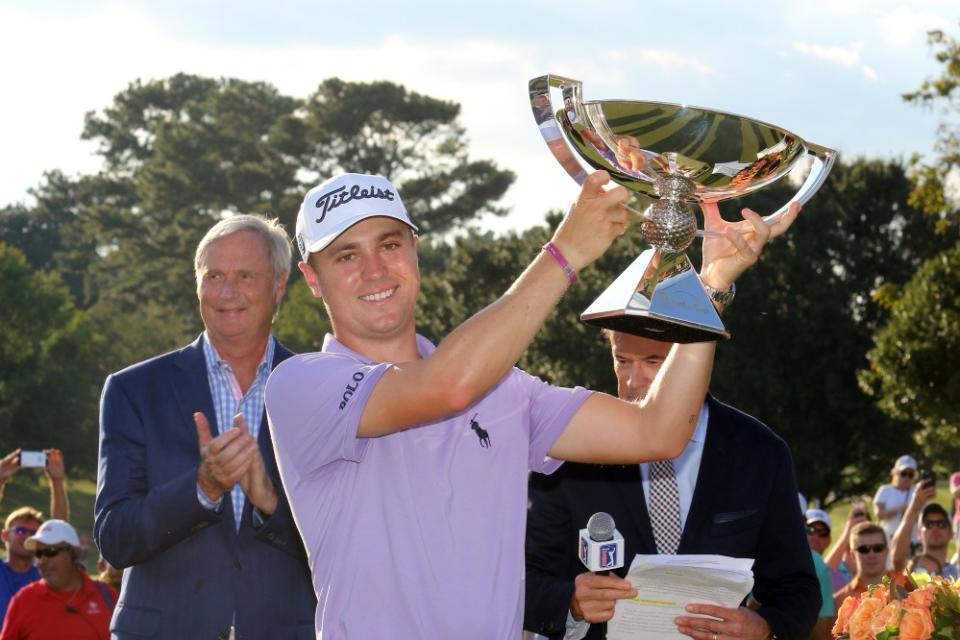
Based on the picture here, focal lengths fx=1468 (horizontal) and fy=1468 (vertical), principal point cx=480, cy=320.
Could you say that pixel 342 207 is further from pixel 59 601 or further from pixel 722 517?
pixel 59 601

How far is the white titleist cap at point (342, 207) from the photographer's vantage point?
3.43 metres

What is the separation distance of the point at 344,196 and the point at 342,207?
0.04 metres

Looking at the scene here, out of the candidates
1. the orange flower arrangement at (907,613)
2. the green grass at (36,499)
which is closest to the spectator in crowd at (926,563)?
the orange flower arrangement at (907,613)

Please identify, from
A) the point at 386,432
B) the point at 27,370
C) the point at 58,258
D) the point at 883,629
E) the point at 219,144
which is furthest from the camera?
the point at 58,258

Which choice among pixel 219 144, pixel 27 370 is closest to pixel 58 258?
pixel 219 144

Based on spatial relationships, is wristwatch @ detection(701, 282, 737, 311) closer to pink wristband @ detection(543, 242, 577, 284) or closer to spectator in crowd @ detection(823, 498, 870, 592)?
pink wristband @ detection(543, 242, 577, 284)

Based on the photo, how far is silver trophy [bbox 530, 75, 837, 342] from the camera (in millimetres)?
3242

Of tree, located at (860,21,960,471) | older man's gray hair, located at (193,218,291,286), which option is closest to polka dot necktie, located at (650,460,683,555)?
older man's gray hair, located at (193,218,291,286)

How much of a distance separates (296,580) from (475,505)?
1541 mm

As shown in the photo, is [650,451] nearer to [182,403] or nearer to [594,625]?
[594,625]

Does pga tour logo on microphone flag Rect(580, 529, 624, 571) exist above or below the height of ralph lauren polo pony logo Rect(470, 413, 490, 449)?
below

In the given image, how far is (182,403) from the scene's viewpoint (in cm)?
467

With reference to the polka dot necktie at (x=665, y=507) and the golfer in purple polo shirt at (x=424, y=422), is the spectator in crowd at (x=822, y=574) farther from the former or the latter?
the golfer in purple polo shirt at (x=424, y=422)

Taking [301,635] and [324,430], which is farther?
[301,635]
